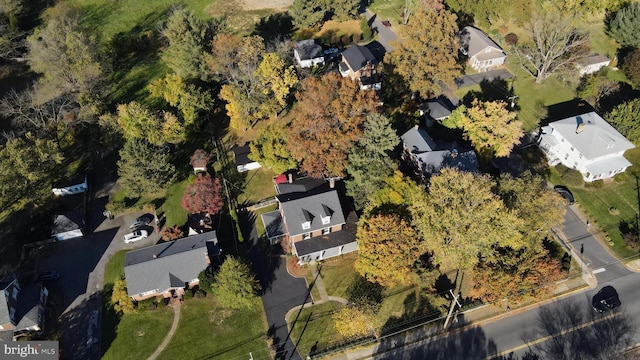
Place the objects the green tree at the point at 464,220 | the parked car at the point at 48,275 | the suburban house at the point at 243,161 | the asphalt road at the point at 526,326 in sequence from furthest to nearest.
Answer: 1. the suburban house at the point at 243,161
2. the parked car at the point at 48,275
3. the asphalt road at the point at 526,326
4. the green tree at the point at 464,220

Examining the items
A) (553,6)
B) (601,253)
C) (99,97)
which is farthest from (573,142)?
(99,97)

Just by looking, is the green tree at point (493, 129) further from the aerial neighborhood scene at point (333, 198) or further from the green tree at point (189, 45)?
the green tree at point (189, 45)

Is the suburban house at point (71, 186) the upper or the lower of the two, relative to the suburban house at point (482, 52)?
lower

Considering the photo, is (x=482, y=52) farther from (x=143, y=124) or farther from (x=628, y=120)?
(x=143, y=124)

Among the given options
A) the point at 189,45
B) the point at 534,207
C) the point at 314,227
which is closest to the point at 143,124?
the point at 189,45

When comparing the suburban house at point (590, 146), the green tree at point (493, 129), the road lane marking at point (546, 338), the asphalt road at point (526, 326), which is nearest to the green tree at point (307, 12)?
the green tree at point (493, 129)

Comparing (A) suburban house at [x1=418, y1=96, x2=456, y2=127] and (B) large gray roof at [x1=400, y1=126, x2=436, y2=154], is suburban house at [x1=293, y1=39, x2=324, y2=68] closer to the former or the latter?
(A) suburban house at [x1=418, y1=96, x2=456, y2=127]

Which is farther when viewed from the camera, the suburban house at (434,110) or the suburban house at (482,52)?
the suburban house at (482,52)
